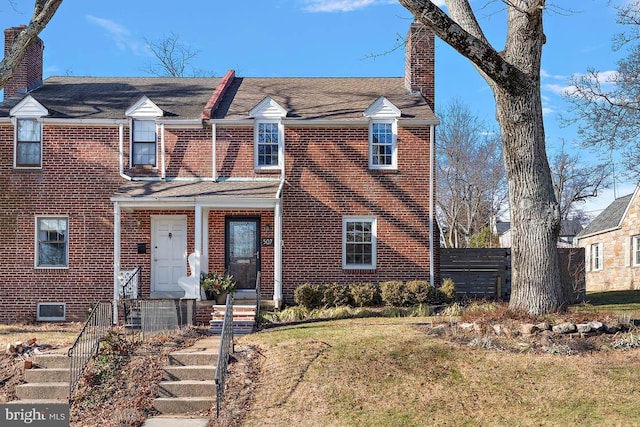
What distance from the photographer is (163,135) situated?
19.1m

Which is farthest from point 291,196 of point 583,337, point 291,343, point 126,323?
point 583,337

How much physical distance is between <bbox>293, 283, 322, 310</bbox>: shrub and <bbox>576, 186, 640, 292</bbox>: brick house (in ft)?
55.1

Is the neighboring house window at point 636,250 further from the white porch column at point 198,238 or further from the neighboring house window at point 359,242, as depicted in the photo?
the white porch column at point 198,238

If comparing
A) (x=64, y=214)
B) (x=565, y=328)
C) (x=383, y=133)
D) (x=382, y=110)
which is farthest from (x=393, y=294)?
(x=64, y=214)

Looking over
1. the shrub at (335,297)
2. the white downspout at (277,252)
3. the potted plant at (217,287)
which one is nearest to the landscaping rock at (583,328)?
the shrub at (335,297)

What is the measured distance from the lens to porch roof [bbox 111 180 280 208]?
57.3 ft

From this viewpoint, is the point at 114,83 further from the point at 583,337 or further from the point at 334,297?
the point at 583,337

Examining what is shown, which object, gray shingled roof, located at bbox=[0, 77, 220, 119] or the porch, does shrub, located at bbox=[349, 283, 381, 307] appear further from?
gray shingled roof, located at bbox=[0, 77, 220, 119]

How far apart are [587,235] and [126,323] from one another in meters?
26.8

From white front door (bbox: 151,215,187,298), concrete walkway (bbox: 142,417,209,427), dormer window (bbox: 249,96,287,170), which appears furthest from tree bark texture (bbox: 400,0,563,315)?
white front door (bbox: 151,215,187,298)

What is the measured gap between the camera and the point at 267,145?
19.2 m

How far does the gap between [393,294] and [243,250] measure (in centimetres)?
Result: 436

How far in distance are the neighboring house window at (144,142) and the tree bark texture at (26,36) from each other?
389 cm

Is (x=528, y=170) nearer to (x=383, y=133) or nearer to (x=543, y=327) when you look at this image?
(x=543, y=327)
